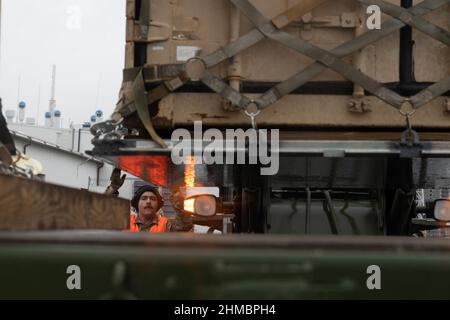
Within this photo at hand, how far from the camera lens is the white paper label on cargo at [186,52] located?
4402 millimetres

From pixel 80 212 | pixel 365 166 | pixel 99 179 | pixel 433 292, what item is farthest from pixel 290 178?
pixel 99 179

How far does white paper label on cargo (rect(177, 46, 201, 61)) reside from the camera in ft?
14.4

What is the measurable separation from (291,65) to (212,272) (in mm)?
3091

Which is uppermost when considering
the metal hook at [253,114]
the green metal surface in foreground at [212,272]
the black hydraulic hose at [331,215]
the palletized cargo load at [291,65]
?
the palletized cargo load at [291,65]

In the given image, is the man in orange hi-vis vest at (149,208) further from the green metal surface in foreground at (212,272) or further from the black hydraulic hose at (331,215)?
the green metal surface in foreground at (212,272)

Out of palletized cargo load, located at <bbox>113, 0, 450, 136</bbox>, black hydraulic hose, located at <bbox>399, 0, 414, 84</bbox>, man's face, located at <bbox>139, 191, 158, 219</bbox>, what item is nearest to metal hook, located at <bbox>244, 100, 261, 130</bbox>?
palletized cargo load, located at <bbox>113, 0, 450, 136</bbox>

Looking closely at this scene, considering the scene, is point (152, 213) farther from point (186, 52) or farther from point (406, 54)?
point (406, 54)

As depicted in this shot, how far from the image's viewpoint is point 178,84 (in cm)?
428

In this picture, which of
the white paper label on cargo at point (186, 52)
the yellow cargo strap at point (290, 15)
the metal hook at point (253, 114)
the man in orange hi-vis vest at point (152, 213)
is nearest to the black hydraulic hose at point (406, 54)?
the yellow cargo strap at point (290, 15)

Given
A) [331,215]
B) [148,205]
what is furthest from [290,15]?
[148,205]

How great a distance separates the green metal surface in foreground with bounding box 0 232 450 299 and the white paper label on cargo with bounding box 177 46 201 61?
3.13m

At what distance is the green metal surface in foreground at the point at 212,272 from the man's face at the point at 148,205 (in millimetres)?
5777

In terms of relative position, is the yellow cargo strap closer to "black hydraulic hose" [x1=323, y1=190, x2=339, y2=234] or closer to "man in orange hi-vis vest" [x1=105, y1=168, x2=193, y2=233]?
"black hydraulic hose" [x1=323, y1=190, x2=339, y2=234]
